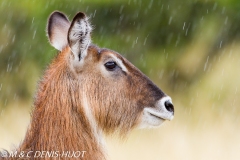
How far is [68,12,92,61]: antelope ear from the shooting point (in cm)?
527

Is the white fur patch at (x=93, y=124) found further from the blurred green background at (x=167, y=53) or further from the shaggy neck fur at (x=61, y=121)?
the blurred green background at (x=167, y=53)

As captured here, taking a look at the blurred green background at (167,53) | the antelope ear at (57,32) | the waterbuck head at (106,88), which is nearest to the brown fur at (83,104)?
the waterbuck head at (106,88)

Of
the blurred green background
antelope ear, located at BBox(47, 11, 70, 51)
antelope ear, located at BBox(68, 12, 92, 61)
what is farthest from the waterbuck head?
the blurred green background

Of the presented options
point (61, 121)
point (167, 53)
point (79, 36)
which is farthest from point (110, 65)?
point (167, 53)

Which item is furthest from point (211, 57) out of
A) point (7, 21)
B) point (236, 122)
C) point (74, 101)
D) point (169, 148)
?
point (74, 101)

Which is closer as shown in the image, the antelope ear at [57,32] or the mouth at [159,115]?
the mouth at [159,115]

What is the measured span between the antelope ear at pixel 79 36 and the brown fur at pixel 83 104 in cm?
5

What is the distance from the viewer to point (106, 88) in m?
5.43

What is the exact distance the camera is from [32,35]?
39.8 ft

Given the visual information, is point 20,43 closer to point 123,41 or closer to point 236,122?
point 123,41

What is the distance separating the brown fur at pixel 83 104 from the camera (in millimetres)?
5254

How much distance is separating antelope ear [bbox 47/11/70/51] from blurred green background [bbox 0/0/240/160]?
526 cm

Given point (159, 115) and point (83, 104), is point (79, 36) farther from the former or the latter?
point (159, 115)

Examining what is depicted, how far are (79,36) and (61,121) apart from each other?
0.61 meters
